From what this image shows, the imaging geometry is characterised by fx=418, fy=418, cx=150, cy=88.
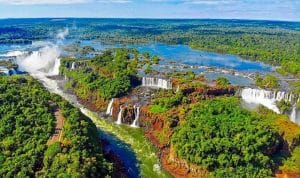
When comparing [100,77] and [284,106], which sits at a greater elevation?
[100,77]

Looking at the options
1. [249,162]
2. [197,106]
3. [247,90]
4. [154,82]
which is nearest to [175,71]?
[154,82]

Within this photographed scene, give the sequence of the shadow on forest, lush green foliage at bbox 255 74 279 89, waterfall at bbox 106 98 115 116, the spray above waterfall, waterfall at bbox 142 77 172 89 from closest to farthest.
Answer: the shadow on forest
waterfall at bbox 106 98 115 116
lush green foliage at bbox 255 74 279 89
waterfall at bbox 142 77 172 89
the spray above waterfall

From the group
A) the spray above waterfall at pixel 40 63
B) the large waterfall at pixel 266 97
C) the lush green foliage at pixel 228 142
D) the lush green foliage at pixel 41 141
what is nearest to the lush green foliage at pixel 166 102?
the lush green foliage at pixel 228 142

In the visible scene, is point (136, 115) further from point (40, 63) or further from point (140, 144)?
point (40, 63)

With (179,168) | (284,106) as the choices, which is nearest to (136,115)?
(179,168)

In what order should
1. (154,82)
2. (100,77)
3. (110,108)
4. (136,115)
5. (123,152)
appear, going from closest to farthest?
(123,152), (136,115), (110,108), (154,82), (100,77)

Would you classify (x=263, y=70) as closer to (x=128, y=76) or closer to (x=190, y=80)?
(x=190, y=80)

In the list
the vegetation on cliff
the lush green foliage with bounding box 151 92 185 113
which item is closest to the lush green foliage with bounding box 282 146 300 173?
the lush green foliage with bounding box 151 92 185 113

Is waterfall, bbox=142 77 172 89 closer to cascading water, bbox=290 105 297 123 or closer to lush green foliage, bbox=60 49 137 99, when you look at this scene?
lush green foliage, bbox=60 49 137 99
